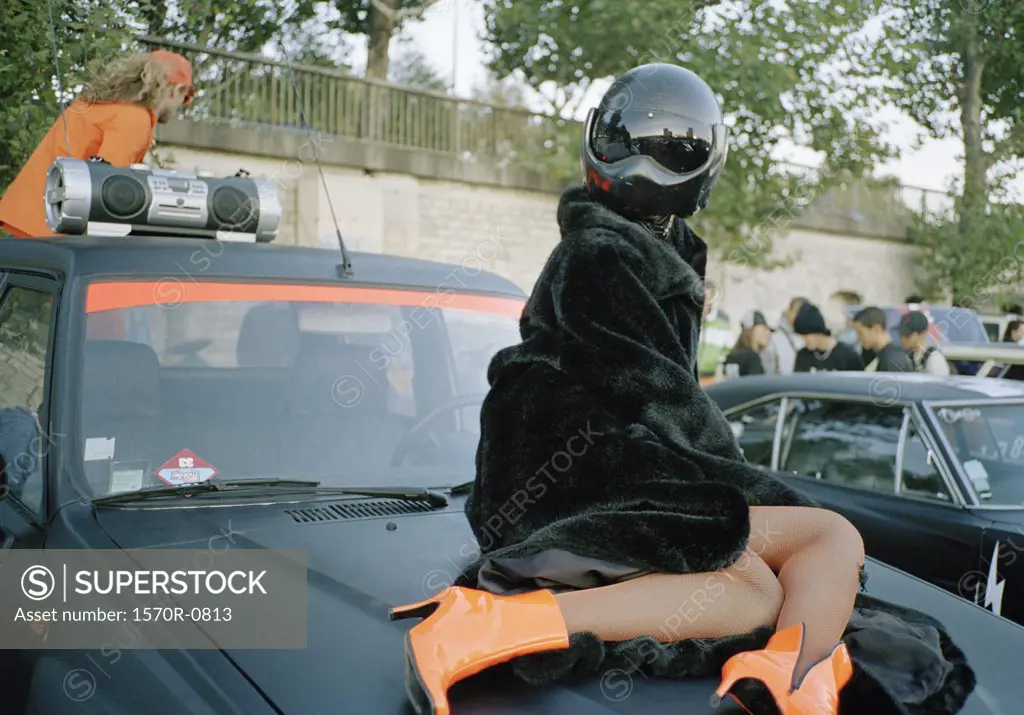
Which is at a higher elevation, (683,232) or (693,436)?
(683,232)

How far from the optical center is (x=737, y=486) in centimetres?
202

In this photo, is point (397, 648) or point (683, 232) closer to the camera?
point (397, 648)

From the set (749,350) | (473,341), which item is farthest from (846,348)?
(473,341)

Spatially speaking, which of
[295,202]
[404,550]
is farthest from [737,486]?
[295,202]

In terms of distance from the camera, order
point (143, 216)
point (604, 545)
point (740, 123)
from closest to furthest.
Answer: point (604, 545) → point (143, 216) → point (740, 123)

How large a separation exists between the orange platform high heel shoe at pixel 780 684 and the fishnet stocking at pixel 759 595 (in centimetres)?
6

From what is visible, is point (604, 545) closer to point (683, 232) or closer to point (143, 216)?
point (683, 232)

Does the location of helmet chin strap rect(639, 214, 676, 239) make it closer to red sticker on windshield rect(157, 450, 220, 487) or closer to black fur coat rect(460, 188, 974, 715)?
black fur coat rect(460, 188, 974, 715)

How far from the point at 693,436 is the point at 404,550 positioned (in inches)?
30.9

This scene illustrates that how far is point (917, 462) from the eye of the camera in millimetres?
4824

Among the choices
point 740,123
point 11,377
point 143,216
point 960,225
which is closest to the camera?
point 11,377

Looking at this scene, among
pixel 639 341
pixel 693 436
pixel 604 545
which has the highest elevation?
pixel 639 341

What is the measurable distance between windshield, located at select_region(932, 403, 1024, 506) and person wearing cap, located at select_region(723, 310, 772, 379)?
467cm

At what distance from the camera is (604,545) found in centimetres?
194
